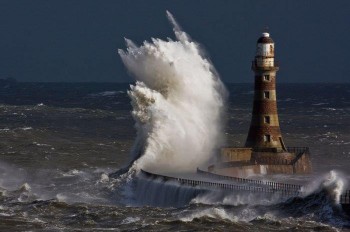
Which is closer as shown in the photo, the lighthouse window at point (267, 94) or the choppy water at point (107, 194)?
the choppy water at point (107, 194)

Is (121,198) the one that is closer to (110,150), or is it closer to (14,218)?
(14,218)

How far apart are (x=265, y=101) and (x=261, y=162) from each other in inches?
111

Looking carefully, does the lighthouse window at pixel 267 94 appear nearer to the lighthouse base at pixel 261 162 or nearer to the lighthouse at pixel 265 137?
the lighthouse at pixel 265 137

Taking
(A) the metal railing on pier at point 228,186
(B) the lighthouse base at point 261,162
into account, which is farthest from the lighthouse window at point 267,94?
(A) the metal railing on pier at point 228,186

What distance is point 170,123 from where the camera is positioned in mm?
48438

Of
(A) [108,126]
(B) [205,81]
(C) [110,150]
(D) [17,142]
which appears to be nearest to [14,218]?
(B) [205,81]

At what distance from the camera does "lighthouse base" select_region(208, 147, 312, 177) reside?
4225 cm

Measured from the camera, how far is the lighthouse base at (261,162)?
4225cm

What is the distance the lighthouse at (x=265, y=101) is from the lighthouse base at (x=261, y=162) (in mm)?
489

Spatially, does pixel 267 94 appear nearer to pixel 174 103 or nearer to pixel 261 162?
pixel 261 162

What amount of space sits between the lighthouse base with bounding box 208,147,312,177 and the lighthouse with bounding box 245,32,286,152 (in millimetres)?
489

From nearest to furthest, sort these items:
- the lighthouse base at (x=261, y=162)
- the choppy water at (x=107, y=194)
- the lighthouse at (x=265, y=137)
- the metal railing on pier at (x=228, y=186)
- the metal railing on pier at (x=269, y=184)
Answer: the choppy water at (x=107, y=194), the metal railing on pier at (x=228, y=186), the metal railing on pier at (x=269, y=184), the lighthouse base at (x=261, y=162), the lighthouse at (x=265, y=137)

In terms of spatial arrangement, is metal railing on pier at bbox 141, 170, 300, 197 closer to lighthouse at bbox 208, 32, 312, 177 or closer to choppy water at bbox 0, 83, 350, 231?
choppy water at bbox 0, 83, 350, 231

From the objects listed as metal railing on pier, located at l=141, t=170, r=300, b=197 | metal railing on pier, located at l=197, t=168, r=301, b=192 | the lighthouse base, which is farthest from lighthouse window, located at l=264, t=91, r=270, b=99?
metal railing on pier, located at l=141, t=170, r=300, b=197
